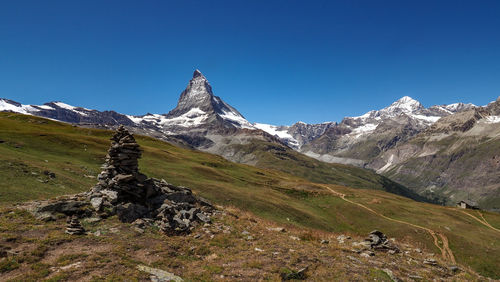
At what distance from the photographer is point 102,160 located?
55.8 meters

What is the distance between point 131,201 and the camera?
25906 mm

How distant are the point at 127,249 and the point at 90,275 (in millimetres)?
4315

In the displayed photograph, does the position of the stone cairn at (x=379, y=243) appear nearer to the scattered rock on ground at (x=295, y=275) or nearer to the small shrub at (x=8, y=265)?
the scattered rock on ground at (x=295, y=275)

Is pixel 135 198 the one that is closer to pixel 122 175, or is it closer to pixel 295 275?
pixel 122 175

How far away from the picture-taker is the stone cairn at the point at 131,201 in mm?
22922

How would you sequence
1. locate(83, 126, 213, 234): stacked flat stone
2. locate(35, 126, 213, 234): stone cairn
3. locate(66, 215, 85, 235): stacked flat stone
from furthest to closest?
locate(83, 126, 213, 234): stacked flat stone
locate(35, 126, 213, 234): stone cairn
locate(66, 215, 85, 235): stacked flat stone

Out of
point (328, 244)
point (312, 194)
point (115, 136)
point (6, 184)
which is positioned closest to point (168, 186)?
point (115, 136)

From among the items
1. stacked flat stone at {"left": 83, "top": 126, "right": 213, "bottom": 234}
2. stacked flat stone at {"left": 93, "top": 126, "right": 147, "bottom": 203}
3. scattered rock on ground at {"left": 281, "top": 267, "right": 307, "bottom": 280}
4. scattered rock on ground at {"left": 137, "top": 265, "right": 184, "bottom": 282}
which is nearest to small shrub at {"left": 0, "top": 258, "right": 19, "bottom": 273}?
scattered rock on ground at {"left": 137, "top": 265, "right": 184, "bottom": 282}

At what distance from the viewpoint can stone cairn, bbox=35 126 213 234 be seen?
22922mm

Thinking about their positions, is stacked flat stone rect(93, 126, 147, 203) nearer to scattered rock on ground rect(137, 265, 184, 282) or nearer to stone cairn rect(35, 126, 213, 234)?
stone cairn rect(35, 126, 213, 234)

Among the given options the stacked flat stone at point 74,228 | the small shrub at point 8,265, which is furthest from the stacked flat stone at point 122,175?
the small shrub at point 8,265

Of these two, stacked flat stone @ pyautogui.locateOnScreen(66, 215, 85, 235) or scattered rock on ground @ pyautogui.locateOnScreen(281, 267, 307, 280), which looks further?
stacked flat stone @ pyautogui.locateOnScreen(66, 215, 85, 235)

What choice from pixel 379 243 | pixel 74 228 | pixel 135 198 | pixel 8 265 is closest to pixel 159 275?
pixel 8 265

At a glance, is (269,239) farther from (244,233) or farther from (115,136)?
(115,136)
